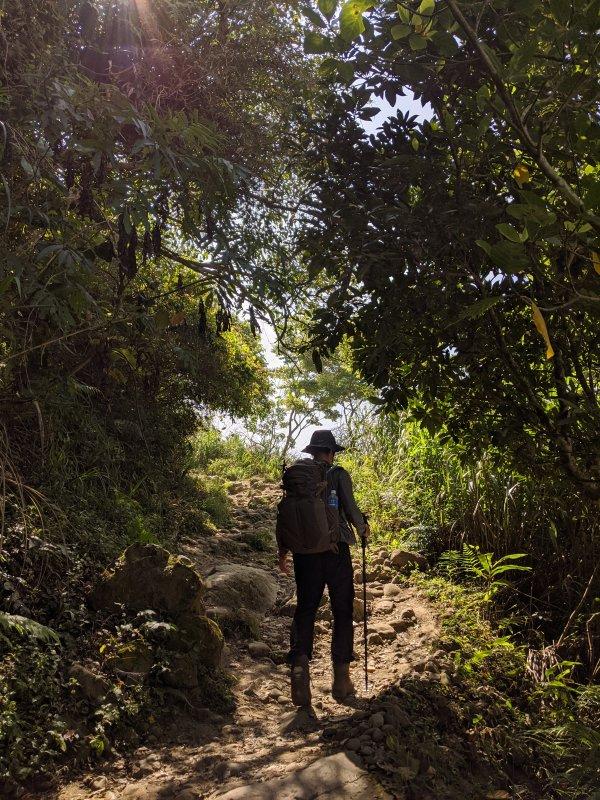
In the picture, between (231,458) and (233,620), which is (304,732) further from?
(231,458)

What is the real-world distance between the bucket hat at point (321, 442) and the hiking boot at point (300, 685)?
160 cm

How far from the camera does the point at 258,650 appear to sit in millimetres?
5996

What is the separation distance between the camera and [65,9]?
4668 mm

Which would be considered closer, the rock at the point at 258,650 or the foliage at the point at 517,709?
the foliage at the point at 517,709

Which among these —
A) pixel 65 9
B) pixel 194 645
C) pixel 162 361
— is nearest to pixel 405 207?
pixel 65 9

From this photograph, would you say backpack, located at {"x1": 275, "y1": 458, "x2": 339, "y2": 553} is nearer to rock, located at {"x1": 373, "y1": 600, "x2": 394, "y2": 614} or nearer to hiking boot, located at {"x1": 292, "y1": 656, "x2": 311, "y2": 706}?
hiking boot, located at {"x1": 292, "y1": 656, "x2": 311, "y2": 706}

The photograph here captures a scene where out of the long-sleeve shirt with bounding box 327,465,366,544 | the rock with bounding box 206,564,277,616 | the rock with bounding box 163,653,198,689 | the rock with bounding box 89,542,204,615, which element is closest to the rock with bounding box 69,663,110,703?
the rock with bounding box 163,653,198,689

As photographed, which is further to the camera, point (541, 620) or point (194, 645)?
point (541, 620)

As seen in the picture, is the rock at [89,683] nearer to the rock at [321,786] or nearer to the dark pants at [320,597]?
the rock at [321,786]

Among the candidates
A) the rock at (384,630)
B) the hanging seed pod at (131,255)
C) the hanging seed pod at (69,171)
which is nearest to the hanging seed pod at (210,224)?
the hanging seed pod at (131,255)

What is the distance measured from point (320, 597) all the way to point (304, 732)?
941 mm

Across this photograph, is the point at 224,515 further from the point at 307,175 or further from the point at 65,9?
the point at 65,9

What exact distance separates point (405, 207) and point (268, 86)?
454 centimetres

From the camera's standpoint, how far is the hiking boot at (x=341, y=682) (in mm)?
5090
